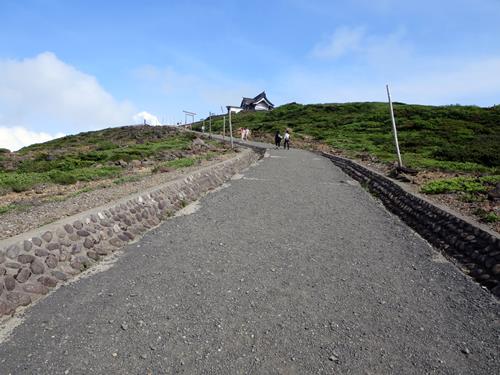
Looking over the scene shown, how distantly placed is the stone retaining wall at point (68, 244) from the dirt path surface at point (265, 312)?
0.36m

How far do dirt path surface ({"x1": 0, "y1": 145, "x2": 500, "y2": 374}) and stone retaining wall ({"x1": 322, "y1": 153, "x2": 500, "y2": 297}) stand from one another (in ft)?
1.16

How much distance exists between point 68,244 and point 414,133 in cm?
4523

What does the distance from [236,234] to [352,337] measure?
5.12 m

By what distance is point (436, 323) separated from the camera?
5754mm

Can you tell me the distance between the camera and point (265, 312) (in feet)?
19.4

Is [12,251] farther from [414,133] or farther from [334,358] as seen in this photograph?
[414,133]

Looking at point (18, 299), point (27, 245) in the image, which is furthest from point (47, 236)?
point (18, 299)

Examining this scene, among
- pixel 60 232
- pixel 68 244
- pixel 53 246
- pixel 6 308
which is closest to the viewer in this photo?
pixel 6 308

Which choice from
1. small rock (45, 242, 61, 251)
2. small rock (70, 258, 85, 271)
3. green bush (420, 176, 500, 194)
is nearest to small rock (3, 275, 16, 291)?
small rock (45, 242, 61, 251)

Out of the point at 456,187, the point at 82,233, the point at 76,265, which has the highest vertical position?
the point at 82,233

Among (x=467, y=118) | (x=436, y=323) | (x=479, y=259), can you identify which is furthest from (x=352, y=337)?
(x=467, y=118)

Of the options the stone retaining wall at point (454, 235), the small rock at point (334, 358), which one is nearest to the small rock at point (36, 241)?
the small rock at point (334, 358)

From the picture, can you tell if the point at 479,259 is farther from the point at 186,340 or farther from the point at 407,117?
the point at 407,117

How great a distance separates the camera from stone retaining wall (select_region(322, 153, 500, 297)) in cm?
743
